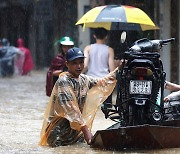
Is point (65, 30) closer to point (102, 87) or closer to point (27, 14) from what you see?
point (27, 14)

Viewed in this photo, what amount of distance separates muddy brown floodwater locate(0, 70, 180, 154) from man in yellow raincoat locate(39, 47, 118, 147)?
0.45ft

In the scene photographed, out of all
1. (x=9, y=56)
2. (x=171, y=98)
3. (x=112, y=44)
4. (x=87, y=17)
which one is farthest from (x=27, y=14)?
(x=171, y=98)

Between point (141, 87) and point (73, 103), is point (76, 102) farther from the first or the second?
point (141, 87)

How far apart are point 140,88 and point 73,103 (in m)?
0.73

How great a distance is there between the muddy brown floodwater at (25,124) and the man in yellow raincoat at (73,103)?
137 mm

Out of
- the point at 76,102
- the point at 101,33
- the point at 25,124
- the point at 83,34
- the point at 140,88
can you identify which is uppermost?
the point at 101,33

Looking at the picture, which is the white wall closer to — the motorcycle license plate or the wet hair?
the wet hair

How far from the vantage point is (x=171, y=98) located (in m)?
8.57

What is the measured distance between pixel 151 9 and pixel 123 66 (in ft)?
30.6

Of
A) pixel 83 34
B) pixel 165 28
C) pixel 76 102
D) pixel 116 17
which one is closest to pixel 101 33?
pixel 116 17

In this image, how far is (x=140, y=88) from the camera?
7.68 m

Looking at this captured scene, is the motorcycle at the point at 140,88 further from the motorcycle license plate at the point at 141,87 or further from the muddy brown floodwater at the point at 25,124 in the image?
the muddy brown floodwater at the point at 25,124

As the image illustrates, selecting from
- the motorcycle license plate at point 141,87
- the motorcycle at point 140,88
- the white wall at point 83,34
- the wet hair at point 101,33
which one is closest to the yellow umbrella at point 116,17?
the wet hair at point 101,33

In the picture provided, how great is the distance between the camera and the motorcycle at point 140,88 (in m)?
7.68
